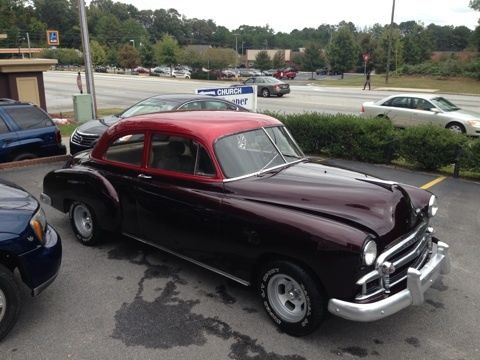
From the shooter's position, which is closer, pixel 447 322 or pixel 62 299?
pixel 447 322

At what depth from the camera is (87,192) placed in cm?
550

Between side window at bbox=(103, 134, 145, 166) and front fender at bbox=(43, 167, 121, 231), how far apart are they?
30 cm

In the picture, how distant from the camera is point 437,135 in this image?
9492 millimetres

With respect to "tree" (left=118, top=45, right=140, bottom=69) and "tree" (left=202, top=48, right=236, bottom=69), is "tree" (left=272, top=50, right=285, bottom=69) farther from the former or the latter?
"tree" (left=118, top=45, right=140, bottom=69)

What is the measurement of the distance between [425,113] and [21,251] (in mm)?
13893

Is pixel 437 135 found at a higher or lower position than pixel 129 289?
higher

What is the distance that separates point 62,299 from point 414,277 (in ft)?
10.8

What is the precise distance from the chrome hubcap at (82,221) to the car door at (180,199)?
1.13 m

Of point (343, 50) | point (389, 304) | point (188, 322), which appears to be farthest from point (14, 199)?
point (343, 50)

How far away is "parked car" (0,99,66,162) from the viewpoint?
8.75m

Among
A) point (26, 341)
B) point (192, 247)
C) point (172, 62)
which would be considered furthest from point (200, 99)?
point (172, 62)

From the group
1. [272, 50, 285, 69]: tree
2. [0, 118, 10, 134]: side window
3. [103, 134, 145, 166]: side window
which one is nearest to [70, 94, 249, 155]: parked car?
[0, 118, 10, 134]: side window

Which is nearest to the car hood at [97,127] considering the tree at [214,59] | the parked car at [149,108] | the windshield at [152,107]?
the parked car at [149,108]

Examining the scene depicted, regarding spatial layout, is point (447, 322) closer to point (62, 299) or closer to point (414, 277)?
point (414, 277)
